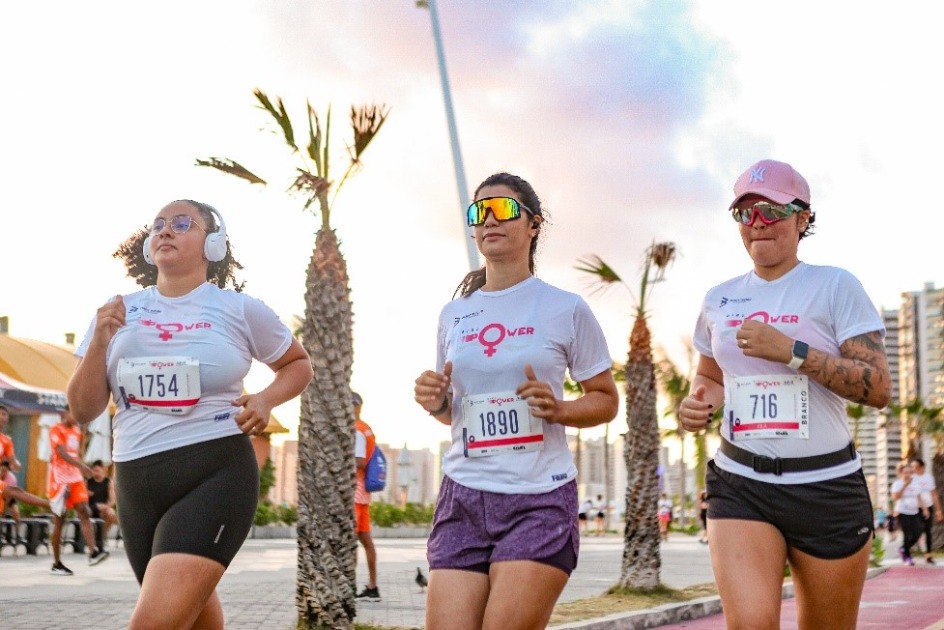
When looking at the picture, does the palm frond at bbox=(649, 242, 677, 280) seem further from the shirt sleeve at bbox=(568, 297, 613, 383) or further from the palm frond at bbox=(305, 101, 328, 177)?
the shirt sleeve at bbox=(568, 297, 613, 383)

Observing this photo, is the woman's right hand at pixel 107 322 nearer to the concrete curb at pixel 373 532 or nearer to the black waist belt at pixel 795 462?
the black waist belt at pixel 795 462

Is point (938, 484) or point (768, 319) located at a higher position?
point (768, 319)

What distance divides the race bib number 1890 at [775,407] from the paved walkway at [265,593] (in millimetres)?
5855

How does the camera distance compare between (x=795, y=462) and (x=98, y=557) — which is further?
(x=98, y=557)

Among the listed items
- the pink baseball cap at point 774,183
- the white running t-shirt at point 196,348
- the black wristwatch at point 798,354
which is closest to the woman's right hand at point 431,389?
the white running t-shirt at point 196,348

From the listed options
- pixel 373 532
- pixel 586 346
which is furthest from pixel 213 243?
pixel 373 532

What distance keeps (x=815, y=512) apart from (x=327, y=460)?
5654mm

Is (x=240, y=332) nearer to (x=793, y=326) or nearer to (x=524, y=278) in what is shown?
(x=524, y=278)

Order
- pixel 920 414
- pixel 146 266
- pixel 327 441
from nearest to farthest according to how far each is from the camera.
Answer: pixel 146 266 < pixel 327 441 < pixel 920 414

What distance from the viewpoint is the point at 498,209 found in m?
4.28

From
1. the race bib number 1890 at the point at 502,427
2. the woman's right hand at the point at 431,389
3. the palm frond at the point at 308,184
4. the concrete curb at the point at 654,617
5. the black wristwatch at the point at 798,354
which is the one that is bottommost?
the concrete curb at the point at 654,617

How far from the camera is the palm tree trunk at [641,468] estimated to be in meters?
13.1

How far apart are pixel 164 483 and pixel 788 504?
7.02 ft

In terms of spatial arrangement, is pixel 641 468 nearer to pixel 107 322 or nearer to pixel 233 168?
pixel 233 168
